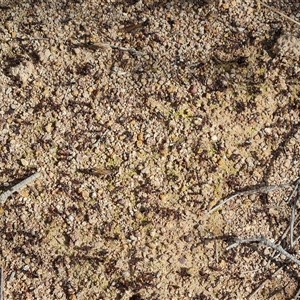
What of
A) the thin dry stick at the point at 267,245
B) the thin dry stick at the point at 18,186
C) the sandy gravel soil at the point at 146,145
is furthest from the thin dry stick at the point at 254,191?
the thin dry stick at the point at 18,186

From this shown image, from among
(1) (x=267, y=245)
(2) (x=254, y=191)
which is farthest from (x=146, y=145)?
(1) (x=267, y=245)

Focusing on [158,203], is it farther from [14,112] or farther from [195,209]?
[14,112]

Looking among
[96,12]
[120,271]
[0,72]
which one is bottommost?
[120,271]

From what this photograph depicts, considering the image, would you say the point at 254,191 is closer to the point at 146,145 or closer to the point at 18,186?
the point at 146,145

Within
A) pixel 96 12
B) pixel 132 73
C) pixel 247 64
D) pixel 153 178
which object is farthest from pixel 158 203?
pixel 96 12

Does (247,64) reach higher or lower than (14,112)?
higher

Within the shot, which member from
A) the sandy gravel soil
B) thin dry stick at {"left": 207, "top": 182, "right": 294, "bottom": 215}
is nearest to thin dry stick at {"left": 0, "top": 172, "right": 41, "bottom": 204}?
the sandy gravel soil

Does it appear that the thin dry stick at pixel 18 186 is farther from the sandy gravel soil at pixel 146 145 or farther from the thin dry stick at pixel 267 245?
the thin dry stick at pixel 267 245
